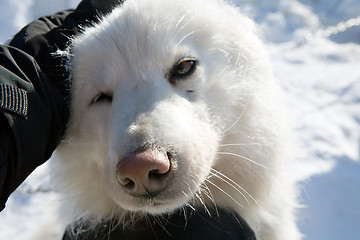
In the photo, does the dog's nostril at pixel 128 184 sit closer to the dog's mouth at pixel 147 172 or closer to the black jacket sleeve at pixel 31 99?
the dog's mouth at pixel 147 172

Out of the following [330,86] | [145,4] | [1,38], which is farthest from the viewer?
[1,38]

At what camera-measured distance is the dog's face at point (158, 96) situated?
1404 mm

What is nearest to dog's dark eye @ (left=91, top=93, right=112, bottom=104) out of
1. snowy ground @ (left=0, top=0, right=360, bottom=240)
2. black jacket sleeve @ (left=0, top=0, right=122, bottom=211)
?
black jacket sleeve @ (left=0, top=0, right=122, bottom=211)

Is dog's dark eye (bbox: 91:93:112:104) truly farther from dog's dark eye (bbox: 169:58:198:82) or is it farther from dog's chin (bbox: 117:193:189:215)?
dog's chin (bbox: 117:193:189:215)

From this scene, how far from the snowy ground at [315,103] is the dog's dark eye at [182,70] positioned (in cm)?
91

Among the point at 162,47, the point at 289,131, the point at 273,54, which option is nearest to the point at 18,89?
the point at 162,47

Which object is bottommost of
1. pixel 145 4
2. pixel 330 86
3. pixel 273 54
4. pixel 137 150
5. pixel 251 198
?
pixel 137 150

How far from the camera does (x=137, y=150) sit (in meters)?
1.35

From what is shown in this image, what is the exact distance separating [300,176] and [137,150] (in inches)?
88.4

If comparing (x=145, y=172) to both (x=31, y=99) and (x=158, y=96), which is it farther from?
(x=31, y=99)

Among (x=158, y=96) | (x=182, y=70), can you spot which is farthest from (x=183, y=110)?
(x=182, y=70)

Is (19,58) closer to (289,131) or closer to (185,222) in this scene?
(185,222)

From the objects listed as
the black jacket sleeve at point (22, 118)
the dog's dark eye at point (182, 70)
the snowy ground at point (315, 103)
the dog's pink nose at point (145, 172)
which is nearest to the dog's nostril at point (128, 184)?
the dog's pink nose at point (145, 172)

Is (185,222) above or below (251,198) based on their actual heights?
below
